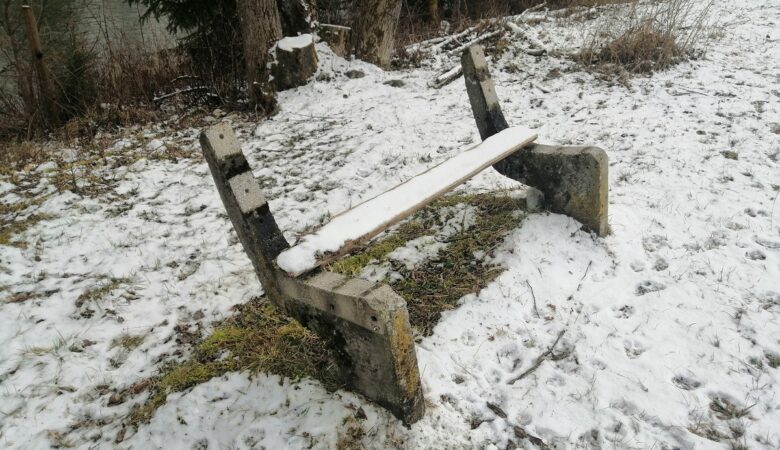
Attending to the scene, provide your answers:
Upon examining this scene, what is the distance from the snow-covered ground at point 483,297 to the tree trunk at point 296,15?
6.40ft

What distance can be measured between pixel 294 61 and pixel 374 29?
149 cm

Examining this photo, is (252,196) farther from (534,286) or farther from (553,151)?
(553,151)

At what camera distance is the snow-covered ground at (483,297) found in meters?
2.04

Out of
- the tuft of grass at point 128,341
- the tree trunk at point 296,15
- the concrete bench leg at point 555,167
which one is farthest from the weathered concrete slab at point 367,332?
the tree trunk at point 296,15

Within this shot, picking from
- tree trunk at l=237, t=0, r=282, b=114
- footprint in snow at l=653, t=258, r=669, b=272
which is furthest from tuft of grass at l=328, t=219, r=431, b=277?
tree trunk at l=237, t=0, r=282, b=114

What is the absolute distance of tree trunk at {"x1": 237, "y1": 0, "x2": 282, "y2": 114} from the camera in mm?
5660

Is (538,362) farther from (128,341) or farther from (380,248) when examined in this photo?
(128,341)

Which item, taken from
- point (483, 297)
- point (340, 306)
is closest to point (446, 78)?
point (483, 297)

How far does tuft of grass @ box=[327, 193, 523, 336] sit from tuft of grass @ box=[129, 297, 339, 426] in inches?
21.3

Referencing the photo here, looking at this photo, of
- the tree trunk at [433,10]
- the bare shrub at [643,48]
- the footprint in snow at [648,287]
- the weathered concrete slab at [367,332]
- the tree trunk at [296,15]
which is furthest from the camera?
the tree trunk at [433,10]

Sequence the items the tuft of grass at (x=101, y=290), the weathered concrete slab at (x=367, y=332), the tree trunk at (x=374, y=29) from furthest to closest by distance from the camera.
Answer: the tree trunk at (x=374, y=29) → the tuft of grass at (x=101, y=290) → the weathered concrete slab at (x=367, y=332)

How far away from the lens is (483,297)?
265 cm

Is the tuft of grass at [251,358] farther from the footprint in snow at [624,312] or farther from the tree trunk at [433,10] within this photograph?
the tree trunk at [433,10]

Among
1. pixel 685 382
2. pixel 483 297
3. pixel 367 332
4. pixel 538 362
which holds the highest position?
pixel 367 332
